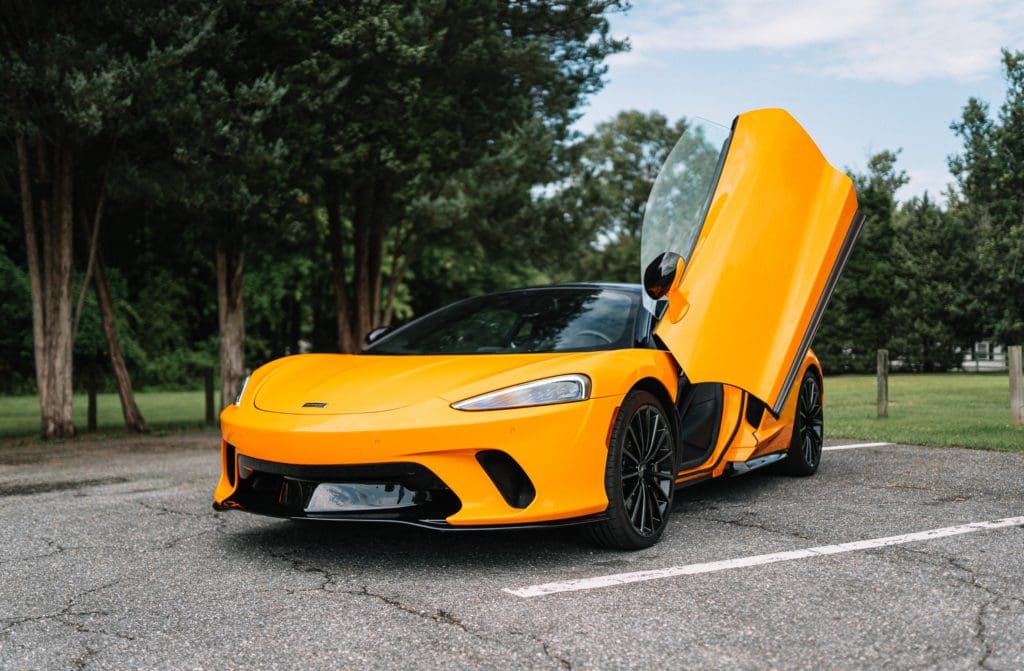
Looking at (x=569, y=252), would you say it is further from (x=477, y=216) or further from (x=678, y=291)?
(x=678, y=291)

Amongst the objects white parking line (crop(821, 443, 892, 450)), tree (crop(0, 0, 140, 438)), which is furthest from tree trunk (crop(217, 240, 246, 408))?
white parking line (crop(821, 443, 892, 450))

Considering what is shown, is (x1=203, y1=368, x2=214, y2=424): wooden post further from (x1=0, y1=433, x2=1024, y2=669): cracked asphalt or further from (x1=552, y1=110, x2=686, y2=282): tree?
(x1=552, y1=110, x2=686, y2=282): tree

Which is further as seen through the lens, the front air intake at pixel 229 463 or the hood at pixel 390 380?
the front air intake at pixel 229 463

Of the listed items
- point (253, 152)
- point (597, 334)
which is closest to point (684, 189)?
point (597, 334)

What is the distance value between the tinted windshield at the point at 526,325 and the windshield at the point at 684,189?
0.36 m

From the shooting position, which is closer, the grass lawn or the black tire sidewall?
the black tire sidewall

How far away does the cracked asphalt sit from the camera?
3.27 m

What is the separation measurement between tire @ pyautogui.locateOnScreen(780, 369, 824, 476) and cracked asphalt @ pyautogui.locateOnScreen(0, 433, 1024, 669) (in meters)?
0.74

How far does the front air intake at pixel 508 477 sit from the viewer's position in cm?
430

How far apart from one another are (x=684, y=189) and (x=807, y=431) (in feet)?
8.10

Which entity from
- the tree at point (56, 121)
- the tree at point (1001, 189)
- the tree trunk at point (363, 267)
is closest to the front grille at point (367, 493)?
the tree at point (56, 121)

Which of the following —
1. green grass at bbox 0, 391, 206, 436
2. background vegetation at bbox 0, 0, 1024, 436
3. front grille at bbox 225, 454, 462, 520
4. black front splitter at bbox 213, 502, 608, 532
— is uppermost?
background vegetation at bbox 0, 0, 1024, 436

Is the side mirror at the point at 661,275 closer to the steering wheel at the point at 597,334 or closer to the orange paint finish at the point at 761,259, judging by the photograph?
the orange paint finish at the point at 761,259

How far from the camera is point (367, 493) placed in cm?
436
